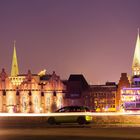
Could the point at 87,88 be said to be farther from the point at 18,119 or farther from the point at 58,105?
the point at 18,119

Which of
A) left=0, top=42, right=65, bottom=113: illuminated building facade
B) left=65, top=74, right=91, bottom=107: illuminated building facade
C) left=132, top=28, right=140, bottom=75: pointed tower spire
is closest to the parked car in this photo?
left=0, top=42, right=65, bottom=113: illuminated building facade

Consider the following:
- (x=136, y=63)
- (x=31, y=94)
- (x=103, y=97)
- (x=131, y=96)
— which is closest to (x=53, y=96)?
(x=31, y=94)

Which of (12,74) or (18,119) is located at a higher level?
(12,74)

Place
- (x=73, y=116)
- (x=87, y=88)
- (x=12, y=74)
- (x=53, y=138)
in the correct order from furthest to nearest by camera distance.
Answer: (x=12, y=74) → (x=87, y=88) → (x=73, y=116) → (x=53, y=138)

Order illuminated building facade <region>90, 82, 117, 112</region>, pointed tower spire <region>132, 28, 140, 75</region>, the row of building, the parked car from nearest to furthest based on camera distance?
the parked car → the row of building → illuminated building facade <region>90, 82, 117, 112</region> → pointed tower spire <region>132, 28, 140, 75</region>

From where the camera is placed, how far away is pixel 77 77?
139m

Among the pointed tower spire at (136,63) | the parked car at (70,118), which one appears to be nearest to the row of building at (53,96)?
the pointed tower spire at (136,63)

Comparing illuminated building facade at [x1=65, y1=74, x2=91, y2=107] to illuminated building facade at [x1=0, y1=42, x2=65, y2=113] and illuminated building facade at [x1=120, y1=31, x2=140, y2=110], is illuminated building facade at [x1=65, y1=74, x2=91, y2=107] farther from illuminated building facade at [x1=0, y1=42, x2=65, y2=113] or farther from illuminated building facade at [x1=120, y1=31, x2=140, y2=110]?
illuminated building facade at [x1=120, y1=31, x2=140, y2=110]

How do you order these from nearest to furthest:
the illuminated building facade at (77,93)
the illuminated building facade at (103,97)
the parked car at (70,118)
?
1. the parked car at (70,118)
2. the illuminated building facade at (77,93)
3. the illuminated building facade at (103,97)

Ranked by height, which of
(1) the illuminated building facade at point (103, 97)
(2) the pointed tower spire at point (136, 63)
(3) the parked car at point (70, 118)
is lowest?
(3) the parked car at point (70, 118)

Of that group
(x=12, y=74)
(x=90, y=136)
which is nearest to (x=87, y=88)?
(x=12, y=74)

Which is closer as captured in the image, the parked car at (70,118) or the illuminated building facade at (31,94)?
the parked car at (70,118)

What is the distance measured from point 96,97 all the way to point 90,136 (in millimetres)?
95306

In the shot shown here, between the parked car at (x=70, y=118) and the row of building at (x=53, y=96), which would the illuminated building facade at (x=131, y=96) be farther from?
the parked car at (x=70, y=118)
